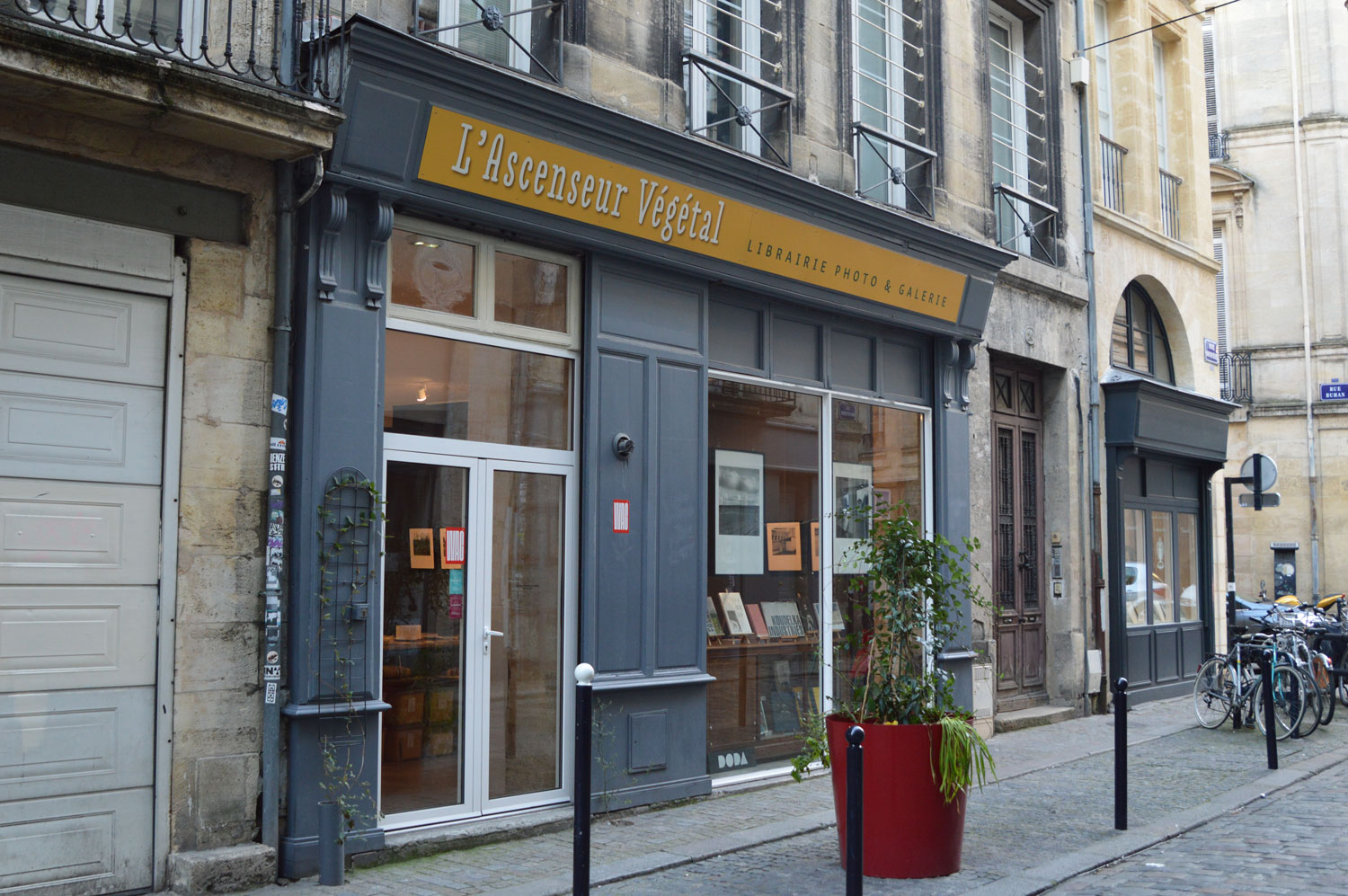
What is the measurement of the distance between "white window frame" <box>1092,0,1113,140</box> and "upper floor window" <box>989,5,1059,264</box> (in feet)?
5.81

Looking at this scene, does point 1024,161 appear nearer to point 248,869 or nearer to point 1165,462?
point 1165,462

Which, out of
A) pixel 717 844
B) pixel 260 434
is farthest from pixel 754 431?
pixel 260 434

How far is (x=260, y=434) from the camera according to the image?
20.2ft

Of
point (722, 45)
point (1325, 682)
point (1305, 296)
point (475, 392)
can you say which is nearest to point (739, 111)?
point (722, 45)

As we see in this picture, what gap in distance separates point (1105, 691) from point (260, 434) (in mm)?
9894

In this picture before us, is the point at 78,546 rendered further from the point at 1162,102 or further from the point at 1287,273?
the point at 1287,273

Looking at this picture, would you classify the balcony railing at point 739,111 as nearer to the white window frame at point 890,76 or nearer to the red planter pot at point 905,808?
the white window frame at point 890,76

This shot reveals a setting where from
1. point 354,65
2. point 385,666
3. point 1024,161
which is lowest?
point 385,666

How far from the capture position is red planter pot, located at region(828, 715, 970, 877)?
610cm

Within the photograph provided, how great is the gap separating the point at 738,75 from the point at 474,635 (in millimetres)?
4385

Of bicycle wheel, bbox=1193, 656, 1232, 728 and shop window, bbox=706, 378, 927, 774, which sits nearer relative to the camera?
shop window, bbox=706, 378, 927, 774

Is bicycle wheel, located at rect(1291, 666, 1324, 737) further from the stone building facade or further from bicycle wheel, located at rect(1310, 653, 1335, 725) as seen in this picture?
the stone building facade

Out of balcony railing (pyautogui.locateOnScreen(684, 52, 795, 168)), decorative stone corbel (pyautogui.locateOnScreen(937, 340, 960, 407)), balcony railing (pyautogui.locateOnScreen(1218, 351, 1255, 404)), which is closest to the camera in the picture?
balcony railing (pyautogui.locateOnScreen(684, 52, 795, 168))

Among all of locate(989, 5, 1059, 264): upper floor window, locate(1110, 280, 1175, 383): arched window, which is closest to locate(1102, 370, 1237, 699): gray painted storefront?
locate(1110, 280, 1175, 383): arched window
